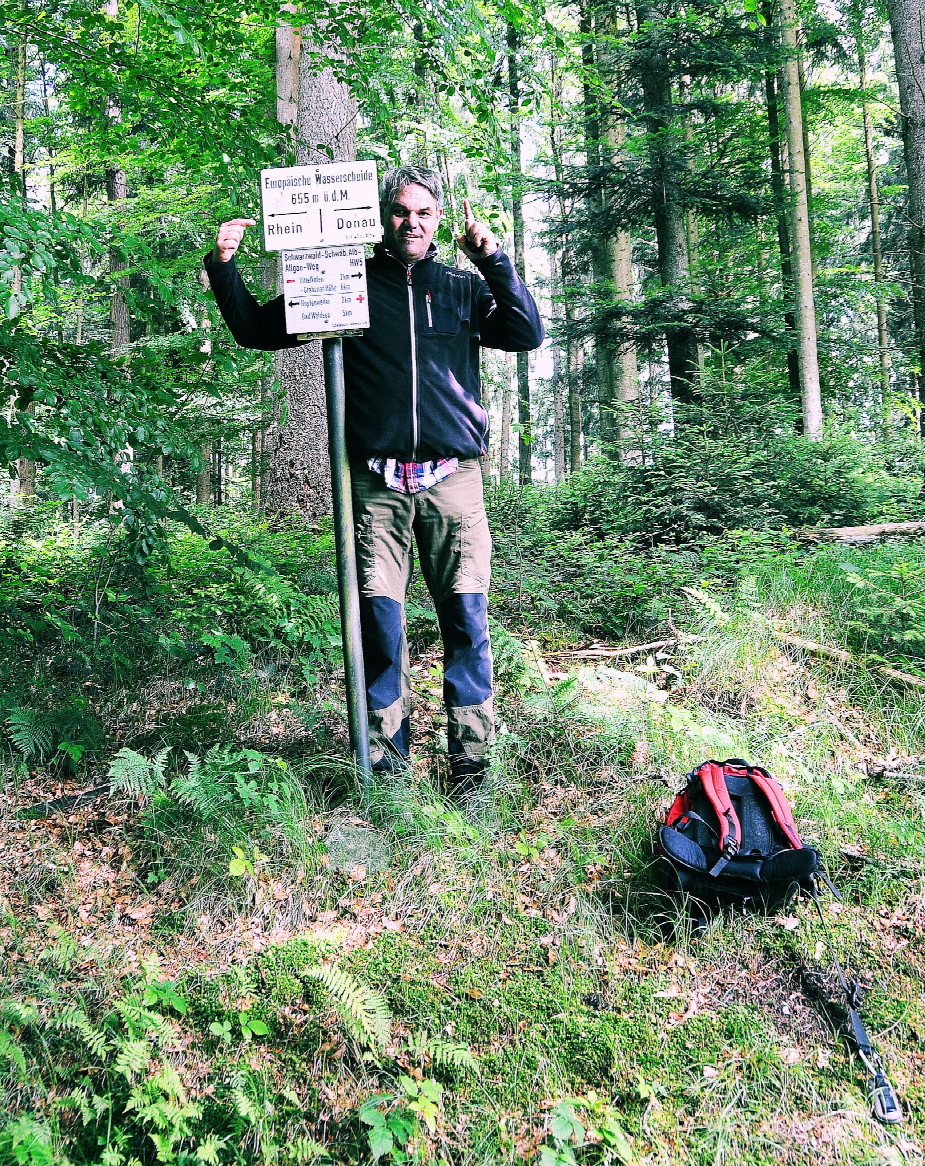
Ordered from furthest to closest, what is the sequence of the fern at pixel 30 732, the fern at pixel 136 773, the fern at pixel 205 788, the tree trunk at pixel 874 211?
the tree trunk at pixel 874 211, the fern at pixel 30 732, the fern at pixel 136 773, the fern at pixel 205 788

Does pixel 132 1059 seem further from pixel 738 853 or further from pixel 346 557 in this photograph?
pixel 738 853

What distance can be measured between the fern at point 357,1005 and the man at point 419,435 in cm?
96

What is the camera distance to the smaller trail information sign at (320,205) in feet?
9.82

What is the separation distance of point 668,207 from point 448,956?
10.3 meters

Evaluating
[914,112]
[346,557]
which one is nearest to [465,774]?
[346,557]

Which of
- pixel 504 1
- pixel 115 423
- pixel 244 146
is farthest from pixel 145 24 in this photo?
pixel 115 423

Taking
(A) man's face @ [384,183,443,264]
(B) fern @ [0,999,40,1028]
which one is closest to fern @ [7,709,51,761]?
(B) fern @ [0,999,40,1028]

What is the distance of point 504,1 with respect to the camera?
4078 mm

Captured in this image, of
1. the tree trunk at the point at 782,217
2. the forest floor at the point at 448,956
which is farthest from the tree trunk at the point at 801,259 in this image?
the forest floor at the point at 448,956

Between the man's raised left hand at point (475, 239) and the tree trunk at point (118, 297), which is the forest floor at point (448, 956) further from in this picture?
the tree trunk at point (118, 297)

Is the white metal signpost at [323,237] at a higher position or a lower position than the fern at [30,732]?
higher

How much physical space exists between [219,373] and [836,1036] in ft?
12.7

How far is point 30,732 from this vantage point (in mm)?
3619

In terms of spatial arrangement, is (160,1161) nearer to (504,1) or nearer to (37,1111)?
(37,1111)
